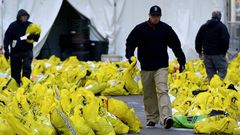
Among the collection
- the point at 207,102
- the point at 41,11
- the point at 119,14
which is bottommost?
the point at 207,102

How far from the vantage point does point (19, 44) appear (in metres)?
14.3

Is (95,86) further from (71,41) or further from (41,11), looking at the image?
(71,41)

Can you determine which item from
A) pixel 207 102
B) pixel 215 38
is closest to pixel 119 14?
pixel 215 38

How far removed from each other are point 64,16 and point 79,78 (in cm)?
1075

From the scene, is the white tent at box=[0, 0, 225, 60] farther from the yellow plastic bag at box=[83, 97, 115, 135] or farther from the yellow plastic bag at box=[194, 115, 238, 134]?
the yellow plastic bag at box=[83, 97, 115, 135]

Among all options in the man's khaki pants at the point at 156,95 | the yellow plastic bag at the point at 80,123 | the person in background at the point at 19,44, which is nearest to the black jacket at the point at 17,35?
the person in background at the point at 19,44

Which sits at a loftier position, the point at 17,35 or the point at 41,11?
the point at 41,11

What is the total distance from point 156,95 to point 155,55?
0.60 meters

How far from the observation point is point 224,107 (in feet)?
35.6

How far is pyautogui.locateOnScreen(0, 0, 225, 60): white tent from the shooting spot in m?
21.5

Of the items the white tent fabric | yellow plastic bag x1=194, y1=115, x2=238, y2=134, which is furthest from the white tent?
yellow plastic bag x1=194, y1=115, x2=238, y2=134

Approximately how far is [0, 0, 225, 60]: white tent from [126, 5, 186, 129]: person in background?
1085 cm

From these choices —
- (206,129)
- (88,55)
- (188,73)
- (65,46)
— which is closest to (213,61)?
(188,73)

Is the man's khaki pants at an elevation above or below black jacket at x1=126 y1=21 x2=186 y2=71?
below
